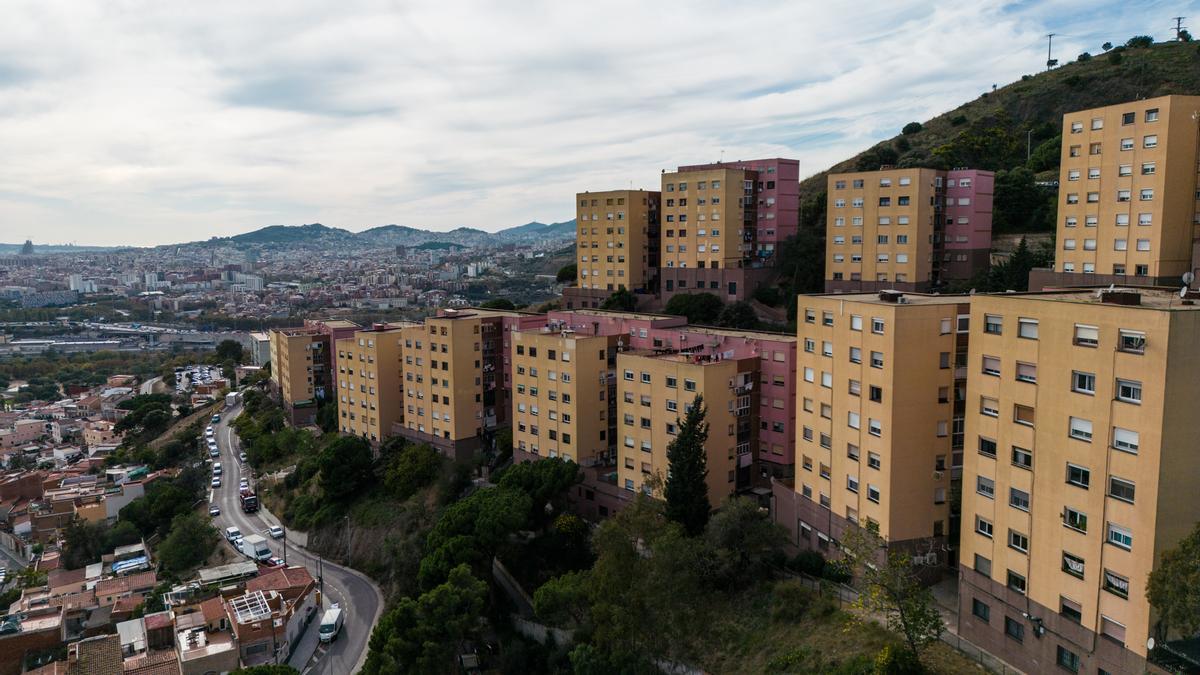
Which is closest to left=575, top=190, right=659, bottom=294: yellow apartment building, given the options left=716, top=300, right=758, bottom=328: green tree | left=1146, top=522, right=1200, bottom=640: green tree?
left=716, top=300, right=758, bottom=328: green tree

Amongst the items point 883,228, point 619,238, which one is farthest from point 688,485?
point 619,238

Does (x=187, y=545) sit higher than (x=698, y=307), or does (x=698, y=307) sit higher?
(x=698, y=307)

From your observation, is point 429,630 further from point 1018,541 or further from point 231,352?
point 231,352

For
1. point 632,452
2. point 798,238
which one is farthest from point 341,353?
point 798,238

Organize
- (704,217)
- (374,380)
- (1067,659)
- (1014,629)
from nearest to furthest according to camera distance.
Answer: (1067,659) < (1014,629) < (374,380) < (704,217)

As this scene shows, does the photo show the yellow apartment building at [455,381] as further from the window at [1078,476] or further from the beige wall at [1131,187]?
the window at [1078,476]

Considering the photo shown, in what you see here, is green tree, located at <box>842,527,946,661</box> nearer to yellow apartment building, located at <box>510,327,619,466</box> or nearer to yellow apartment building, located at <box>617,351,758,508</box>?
yellow apartment building, located at <box>617,351,758,508</box>

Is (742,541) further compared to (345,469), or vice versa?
(345,469)
